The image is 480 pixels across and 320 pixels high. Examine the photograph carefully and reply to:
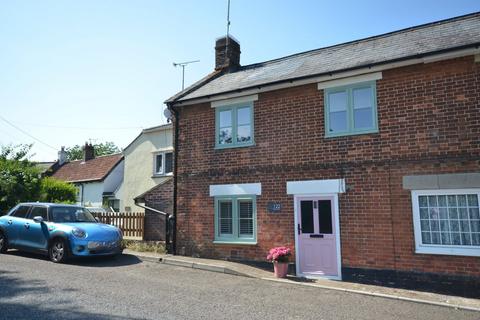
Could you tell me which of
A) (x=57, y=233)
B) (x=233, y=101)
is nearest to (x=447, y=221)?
(x=233, y=101)

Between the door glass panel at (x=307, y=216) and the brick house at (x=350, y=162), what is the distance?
3 cm

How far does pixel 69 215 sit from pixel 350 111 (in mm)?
8852

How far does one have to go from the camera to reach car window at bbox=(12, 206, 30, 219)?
1169 centimetres

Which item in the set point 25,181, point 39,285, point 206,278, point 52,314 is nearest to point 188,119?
point 206,278

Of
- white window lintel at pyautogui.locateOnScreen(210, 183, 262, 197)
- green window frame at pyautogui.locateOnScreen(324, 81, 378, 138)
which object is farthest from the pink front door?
green window frame at pyautogui.locateOnScreen(324, 81, 378, 138)

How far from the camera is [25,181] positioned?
1672cm

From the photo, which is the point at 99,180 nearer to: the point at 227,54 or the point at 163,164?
the point at 163,164

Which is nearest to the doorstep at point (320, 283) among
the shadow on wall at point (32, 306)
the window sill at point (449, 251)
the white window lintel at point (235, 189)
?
the window sill at point (449, 251)

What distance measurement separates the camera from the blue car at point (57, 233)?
33.9 ft

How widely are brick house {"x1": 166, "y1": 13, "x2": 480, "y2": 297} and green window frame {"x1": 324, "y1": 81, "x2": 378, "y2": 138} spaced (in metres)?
0.03

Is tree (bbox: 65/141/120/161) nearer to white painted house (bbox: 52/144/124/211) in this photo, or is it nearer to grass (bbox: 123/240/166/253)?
white painted house (bbox: 52/144/124/211)

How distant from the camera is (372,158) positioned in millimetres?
9438

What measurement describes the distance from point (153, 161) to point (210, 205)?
1148 cm

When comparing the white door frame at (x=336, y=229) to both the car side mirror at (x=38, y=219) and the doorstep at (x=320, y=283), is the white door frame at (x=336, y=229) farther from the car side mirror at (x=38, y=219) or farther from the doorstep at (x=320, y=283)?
the car side mirror at (x=38, y=219)
